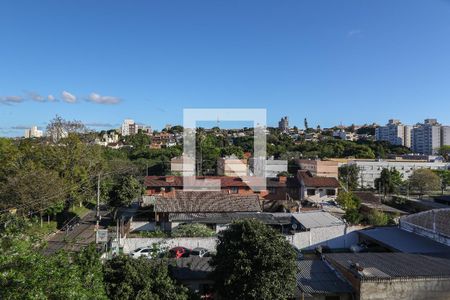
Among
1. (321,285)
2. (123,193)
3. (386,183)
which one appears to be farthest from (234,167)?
(321,285)

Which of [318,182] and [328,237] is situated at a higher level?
[318,182]

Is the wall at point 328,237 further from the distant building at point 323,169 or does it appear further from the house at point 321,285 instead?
the distant building at point 323,169

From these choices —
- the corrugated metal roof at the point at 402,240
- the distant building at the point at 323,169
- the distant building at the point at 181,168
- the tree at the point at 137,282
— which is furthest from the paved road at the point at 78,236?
the distant building at the point at 323,169

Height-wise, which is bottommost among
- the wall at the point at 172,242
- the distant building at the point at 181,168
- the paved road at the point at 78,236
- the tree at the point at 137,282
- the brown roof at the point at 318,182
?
the paved road at the point at 78,236

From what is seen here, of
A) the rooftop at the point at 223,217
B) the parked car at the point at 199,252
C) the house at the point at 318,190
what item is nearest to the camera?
the parked car at the point at 199,252

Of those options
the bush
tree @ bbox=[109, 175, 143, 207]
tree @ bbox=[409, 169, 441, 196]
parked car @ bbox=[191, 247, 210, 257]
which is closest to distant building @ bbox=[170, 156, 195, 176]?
tree @ bbox=[109, 175, 143, 207]

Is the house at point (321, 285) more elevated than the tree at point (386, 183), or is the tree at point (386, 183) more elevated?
the tree at point (386, 183)

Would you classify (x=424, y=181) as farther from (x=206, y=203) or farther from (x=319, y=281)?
(x=319, y=281)
